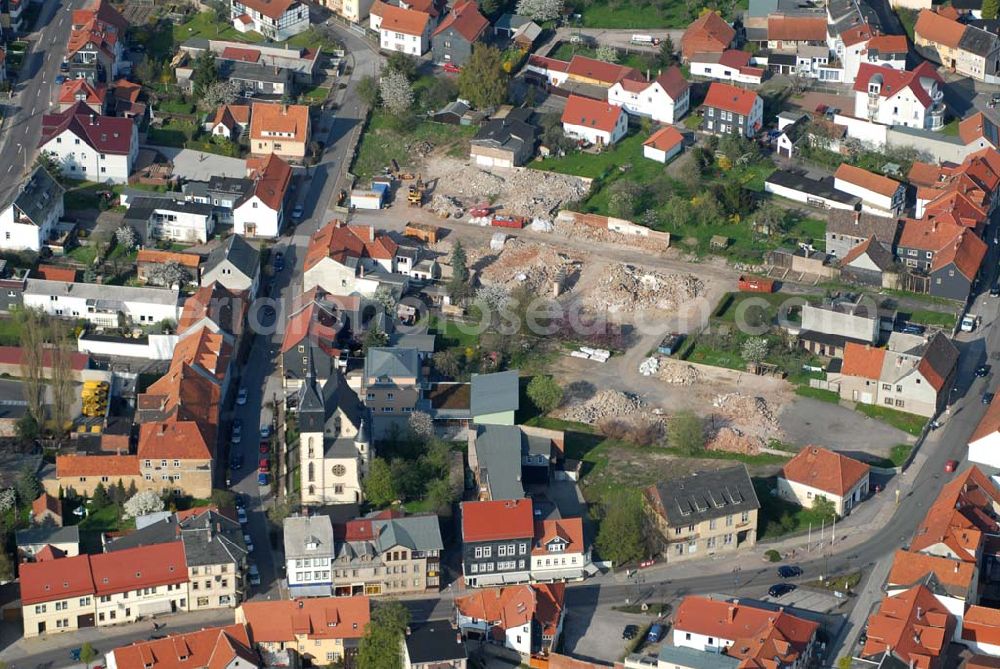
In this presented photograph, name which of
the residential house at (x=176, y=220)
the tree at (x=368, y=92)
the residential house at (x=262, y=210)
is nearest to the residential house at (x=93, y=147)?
the residential house at (x=176, y=220)

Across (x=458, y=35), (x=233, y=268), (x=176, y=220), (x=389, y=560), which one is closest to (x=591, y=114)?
(x=458, y=35)

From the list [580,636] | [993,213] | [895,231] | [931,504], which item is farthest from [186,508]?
[993,213]

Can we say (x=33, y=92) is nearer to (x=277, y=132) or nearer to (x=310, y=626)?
(x=277, y=132)

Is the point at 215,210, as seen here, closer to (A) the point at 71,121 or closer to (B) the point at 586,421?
(A) the point at 71,121

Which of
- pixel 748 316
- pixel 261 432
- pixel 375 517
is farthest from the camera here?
pixel 748 316

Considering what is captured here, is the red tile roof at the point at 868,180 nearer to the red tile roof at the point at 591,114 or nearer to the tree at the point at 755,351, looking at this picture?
the red tile roof at the point at 591,114

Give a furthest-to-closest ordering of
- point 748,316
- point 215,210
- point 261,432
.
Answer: point 215,210 < point 748,316 < point 261,432
